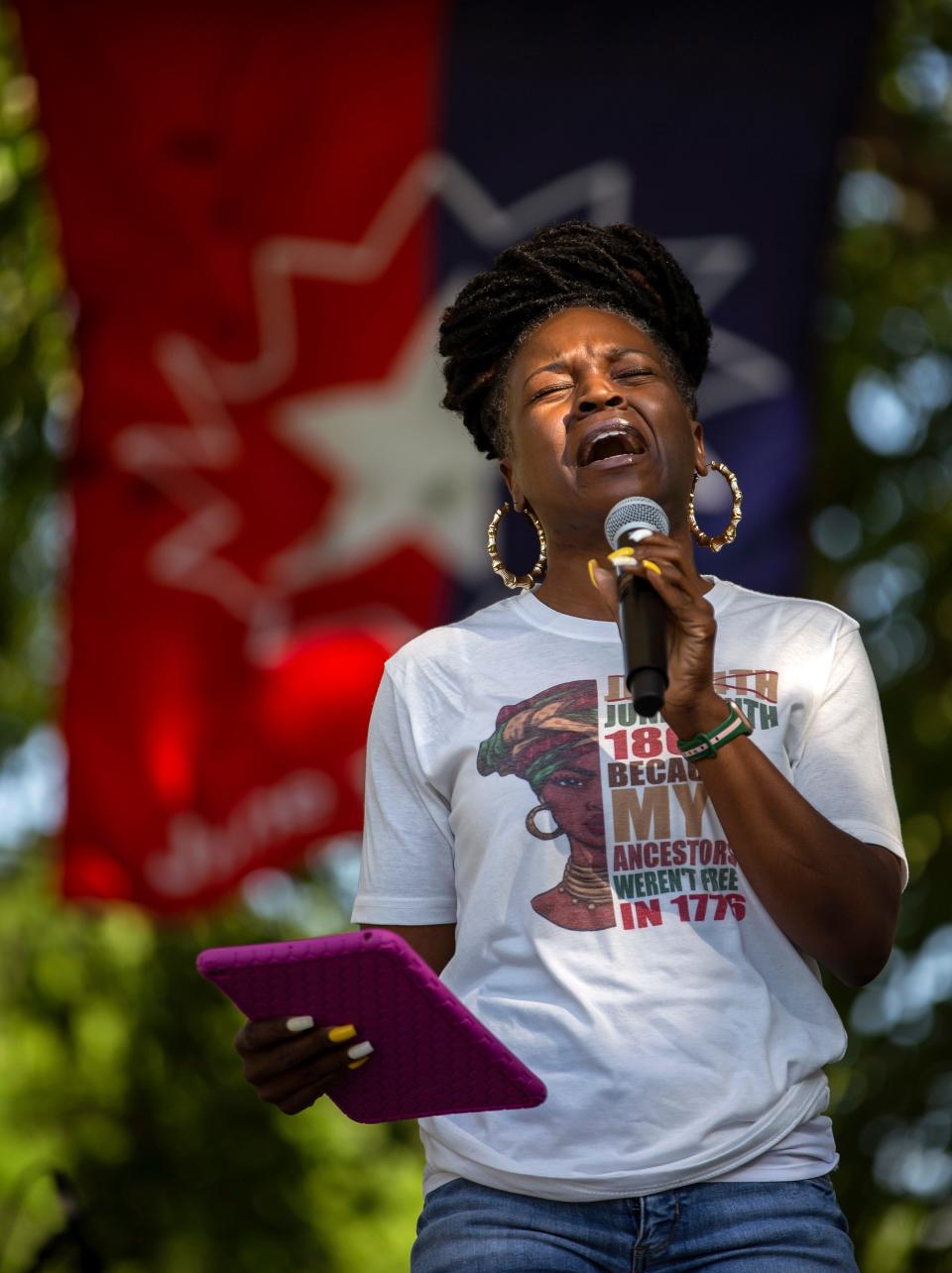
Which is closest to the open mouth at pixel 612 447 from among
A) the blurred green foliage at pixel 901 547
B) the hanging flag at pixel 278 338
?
the hanging flag at pixel 278 338

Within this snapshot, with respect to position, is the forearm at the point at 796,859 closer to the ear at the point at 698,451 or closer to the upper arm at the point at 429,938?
the upper arm at the point at 429,938

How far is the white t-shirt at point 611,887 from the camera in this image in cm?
192

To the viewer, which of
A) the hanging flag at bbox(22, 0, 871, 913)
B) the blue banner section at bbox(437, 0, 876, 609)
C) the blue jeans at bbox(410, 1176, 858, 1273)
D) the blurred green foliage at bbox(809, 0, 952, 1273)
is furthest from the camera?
the blurred green foliage at bbox(809, 0, 952, 1273)

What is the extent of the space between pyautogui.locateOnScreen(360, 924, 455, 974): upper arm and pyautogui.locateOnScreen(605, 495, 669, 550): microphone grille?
0.54 meters

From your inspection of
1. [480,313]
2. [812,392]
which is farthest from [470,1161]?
[812,392]

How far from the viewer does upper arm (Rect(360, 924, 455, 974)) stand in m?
2.21

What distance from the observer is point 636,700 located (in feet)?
5.76

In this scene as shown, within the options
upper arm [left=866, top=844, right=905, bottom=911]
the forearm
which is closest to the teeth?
the forearm

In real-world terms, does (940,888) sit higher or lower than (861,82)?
lower

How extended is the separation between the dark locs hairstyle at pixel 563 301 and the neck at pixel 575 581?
24cm

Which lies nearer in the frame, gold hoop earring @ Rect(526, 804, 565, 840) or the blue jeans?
the blue jeans

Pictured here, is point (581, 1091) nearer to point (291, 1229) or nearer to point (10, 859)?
point (291, 1229)

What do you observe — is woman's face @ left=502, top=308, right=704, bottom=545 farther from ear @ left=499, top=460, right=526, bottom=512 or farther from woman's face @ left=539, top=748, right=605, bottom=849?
woman's face @ left=539, top=748, right=605, bottom=849

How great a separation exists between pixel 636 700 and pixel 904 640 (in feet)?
15.7
